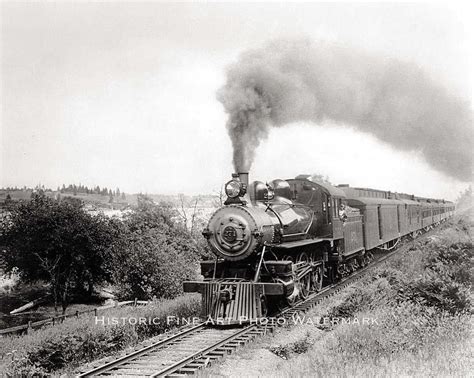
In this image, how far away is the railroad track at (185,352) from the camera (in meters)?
7.02

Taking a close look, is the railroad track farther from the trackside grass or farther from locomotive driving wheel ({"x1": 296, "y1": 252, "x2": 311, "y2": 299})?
the trackside grass

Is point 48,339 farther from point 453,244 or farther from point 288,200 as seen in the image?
point 453,244

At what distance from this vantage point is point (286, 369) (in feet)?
21.5

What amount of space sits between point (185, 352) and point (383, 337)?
350cm

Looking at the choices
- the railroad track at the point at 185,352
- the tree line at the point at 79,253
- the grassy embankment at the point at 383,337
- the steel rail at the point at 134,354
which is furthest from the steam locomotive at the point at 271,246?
the tree line at the point at 79,253

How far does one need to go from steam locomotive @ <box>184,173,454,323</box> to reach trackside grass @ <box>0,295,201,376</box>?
2.35 meters

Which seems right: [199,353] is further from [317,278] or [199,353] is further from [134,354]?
[317,278]

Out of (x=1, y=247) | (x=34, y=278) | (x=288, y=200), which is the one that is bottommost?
(x=34, y=278)

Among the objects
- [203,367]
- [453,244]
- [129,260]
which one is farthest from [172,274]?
[203,367]

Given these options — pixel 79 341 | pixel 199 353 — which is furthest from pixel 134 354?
pixel 79 341

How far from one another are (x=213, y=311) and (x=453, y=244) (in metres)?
9.96

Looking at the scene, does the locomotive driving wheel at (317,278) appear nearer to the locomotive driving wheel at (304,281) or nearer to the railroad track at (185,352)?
the locomotive driving wheel at (304,281)

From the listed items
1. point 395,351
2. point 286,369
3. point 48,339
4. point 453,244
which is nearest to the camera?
point 286,369

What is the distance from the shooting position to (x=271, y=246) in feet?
34.6
